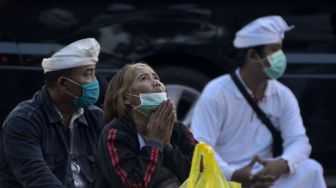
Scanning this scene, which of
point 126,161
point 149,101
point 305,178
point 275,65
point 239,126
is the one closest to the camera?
point 126,161

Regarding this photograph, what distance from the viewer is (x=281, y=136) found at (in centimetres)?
602

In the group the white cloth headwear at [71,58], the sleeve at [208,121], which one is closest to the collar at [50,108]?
the white cloth headwear at [71,58]

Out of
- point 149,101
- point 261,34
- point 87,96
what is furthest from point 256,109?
point 149,101

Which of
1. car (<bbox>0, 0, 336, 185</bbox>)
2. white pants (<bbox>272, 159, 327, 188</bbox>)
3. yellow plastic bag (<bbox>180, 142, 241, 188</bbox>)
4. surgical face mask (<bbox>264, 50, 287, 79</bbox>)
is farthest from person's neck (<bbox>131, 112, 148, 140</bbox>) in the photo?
car (<bbox>0, 0, 336, 185</bbox>)

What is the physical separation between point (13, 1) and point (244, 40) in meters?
1.44

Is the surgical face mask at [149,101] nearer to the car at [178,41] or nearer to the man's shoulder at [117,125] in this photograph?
the man's shoulder at [117,125]

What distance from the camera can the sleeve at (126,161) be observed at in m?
4.10

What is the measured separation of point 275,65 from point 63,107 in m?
1.90

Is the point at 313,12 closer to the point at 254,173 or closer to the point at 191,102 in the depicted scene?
the point at 191,102

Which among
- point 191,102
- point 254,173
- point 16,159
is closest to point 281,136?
point 254,173

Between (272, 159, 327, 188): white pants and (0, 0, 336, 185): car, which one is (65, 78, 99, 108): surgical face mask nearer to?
(272, 159, 327, 188): white pants

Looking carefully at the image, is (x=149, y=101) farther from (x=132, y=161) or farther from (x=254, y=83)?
(x=254, y=83)

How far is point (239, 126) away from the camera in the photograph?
5.95 m

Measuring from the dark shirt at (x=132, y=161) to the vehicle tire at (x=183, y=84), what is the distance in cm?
258
